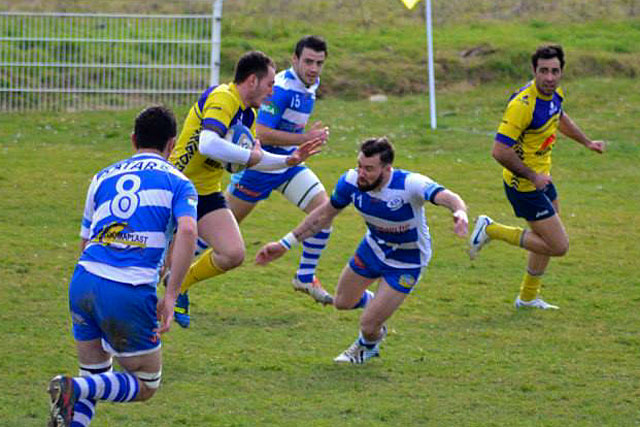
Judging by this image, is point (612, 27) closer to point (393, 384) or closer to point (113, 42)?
point (113, 42)

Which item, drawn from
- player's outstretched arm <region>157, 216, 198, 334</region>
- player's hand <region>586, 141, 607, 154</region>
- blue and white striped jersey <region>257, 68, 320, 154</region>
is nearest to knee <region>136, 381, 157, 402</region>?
player's outstretched arm <region>157, 216, 198, 334</region>

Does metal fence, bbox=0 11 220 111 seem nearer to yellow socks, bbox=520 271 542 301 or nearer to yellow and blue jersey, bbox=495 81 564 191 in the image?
yellow and blue jersey, bbox=495 81 564 191

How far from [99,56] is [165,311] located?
1342 centimetres

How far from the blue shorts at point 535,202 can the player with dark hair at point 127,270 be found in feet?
14.9

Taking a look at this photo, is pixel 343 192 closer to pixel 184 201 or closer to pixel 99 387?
pixel 184 201

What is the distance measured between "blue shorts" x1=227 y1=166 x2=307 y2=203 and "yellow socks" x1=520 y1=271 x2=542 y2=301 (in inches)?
88.8

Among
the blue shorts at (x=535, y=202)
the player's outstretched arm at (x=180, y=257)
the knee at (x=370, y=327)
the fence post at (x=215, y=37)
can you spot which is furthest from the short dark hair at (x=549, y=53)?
the fence post at (x=215, y=37)

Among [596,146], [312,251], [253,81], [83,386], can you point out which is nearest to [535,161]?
[596,146]

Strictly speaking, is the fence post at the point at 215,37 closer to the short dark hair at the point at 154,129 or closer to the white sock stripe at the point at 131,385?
the short dark hair at the point at 154,129

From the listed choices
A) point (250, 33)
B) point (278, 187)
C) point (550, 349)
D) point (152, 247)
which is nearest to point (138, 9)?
point (250, 33)

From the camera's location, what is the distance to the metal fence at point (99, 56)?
1844 cm

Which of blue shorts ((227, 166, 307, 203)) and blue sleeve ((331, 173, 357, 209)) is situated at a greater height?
blue sleeve ((331, 173, 357, 209))

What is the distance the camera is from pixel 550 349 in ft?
28.6

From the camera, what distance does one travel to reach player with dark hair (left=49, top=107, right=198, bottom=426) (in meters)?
5.79
